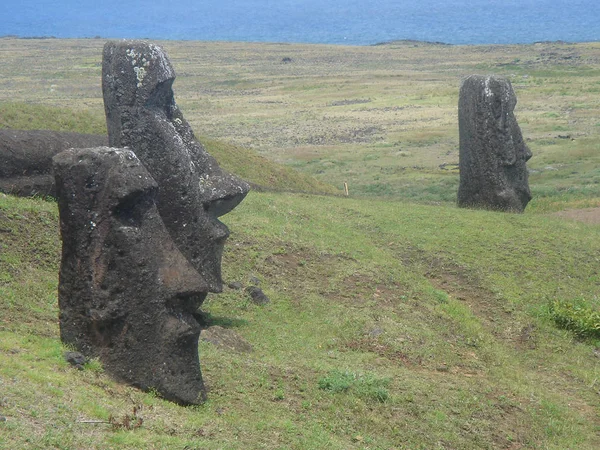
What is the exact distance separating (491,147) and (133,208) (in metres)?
16.4

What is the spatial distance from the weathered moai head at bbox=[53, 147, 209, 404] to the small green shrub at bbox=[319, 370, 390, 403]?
197 cm

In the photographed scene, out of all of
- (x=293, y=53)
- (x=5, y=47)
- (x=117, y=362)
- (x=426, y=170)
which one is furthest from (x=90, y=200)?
(x=5, y=47)

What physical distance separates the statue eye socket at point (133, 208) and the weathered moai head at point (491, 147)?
1609 centimetres

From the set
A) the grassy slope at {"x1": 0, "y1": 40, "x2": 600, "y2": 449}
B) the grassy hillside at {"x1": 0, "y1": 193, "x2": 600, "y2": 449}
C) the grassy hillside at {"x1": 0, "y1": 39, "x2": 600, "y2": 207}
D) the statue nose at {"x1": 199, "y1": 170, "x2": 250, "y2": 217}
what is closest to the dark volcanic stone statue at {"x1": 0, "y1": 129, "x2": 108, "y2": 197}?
the grassy slope at {"x1": 0, "y1": 40, "x2": 600, "y2": 449}

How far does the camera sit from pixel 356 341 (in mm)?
14664

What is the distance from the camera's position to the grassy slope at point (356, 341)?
974 cm

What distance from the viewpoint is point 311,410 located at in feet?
36.7

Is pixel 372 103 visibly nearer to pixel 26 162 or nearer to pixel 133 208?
pixel 26 162

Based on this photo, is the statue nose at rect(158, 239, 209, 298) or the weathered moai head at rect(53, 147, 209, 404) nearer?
the weathered moai head at rect(53, 147, 209, 404)

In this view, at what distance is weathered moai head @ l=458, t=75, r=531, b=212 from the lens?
81.3 feet

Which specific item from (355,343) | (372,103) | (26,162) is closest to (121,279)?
(355,343)

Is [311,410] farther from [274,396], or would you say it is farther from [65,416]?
[65,416]

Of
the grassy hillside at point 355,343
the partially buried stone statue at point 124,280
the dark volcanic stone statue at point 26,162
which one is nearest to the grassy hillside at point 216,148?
the grassy hillside at point 355,343

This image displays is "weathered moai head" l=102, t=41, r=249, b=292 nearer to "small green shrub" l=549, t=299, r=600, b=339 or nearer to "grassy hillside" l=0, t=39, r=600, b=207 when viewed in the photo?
"small green shrub" l=549, t=299, r=600, b=339
